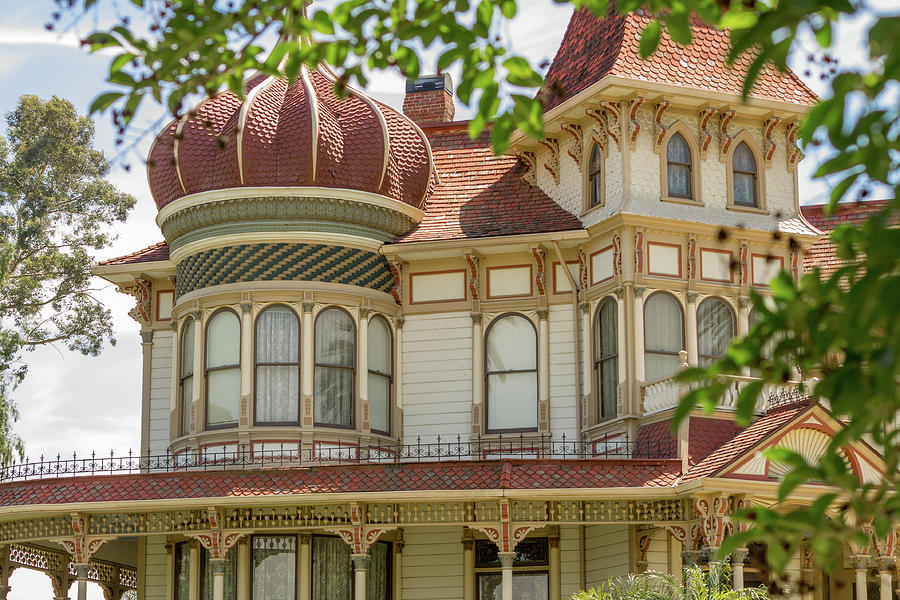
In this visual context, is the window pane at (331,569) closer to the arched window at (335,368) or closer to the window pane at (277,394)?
the arched window at (335,368)

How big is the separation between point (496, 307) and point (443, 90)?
20.5 feet

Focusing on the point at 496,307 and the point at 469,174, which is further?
the point at 469,174

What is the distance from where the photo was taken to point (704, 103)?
81.5ft

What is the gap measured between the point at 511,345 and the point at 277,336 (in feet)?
12.6

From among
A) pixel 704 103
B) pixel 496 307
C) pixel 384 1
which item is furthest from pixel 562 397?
pixel 384 1

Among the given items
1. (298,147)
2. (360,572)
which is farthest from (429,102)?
(360,572)

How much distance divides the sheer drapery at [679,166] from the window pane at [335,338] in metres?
5.67

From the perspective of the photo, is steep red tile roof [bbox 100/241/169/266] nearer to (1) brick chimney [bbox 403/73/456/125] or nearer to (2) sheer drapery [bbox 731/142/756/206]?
(1) brick chimney [bbox 403/73/456/125]

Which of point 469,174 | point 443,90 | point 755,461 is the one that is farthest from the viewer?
point 443,90

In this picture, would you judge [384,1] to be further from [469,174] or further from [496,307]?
[469,174]

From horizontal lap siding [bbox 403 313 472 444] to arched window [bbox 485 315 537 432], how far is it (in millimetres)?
376

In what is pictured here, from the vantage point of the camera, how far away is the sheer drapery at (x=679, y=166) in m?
24.9

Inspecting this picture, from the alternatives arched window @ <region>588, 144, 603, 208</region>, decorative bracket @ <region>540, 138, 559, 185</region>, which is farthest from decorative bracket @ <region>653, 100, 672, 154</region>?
decorative bracket @ <region>540, 138, 559, 185</region>

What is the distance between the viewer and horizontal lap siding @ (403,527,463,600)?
79.5 feet
